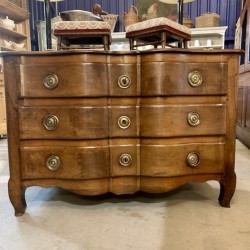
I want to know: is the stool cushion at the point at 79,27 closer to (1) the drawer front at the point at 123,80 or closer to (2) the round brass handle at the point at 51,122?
(1) the drawer front at the point at 123,80

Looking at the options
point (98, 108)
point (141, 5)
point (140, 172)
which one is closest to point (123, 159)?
point (140, 172)

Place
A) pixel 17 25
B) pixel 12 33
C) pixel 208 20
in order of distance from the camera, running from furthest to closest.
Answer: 1. pixel 208 20
2. pixel 17 25
3. pixel 12 33

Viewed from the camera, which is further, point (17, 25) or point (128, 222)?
point (17, 25)

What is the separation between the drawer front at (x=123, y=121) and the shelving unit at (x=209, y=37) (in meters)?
3.39

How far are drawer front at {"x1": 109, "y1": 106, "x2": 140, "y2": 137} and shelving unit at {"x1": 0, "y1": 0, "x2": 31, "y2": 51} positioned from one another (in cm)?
280

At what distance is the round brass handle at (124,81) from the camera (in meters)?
1.11

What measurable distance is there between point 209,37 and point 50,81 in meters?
3.80

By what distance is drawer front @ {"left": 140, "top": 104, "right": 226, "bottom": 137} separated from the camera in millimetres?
1115

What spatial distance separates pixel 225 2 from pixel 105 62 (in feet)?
12.9

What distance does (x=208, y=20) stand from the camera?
4023 mm

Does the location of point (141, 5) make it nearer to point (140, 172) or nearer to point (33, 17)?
point (33, 17)

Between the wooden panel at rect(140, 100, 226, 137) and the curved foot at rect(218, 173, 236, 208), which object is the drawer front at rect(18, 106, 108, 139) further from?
the curved foot at rect(218, 173, 236, 208)

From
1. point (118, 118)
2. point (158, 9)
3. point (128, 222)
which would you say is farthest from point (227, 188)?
point (158, 9)

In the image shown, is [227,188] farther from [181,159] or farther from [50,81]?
[50,81]
